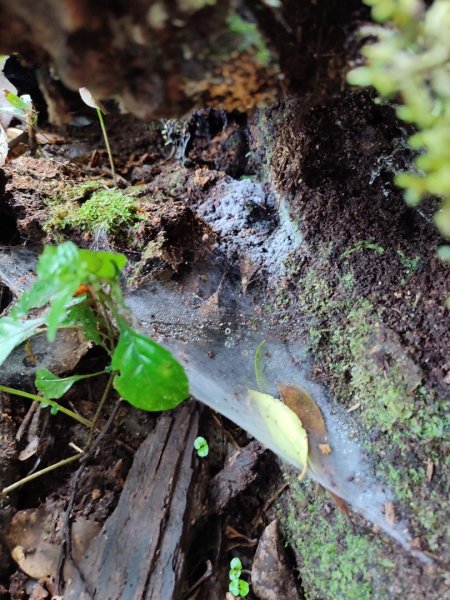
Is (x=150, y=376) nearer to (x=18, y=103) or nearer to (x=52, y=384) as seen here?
(x=52, y=384)

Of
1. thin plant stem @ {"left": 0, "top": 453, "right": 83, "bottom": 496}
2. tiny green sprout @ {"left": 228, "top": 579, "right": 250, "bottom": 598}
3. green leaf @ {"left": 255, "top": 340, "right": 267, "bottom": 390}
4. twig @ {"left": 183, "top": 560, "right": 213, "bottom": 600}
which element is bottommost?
tiny green sprout @ {"left": 228, "top": 579, "right": 250, "bottom": 598}

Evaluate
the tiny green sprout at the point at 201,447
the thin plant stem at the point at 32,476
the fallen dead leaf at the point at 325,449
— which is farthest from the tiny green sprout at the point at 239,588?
the thin plant stem at the point at 32,476

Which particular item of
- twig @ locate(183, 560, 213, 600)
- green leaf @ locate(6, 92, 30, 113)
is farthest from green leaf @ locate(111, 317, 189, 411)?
green leaf @ locate(6, 92, 30, 113)

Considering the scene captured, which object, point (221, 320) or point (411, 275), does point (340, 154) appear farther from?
point (221, 320)

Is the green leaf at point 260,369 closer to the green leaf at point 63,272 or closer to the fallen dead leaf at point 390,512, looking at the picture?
the fallen dead leaf at point 390,512

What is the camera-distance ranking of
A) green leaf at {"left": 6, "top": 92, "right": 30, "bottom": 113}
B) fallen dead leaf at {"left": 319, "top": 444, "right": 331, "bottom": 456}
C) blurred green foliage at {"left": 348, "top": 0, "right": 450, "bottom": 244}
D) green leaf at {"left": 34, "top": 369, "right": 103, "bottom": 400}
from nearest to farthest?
1. blurred green foliage at {"left": 348, "top": 0, "right": 450, "bottom": 244}
2. fallen dead leaf at {"left": 319, "top": 444, "right": 331, "bottom": 456}
3. green leaf at {"left": 34, "top": 369, "right": 103, "bottom": 400}
4. green leaf at {"left": 6, "top": 92, "right": 30, "bottom": 113}

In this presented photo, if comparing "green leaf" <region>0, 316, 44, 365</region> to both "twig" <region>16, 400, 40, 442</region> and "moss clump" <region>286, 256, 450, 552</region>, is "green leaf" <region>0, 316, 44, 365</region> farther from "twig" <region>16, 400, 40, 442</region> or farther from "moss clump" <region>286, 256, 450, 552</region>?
"moss clump" <region>286, 256, 450, 552</region>
